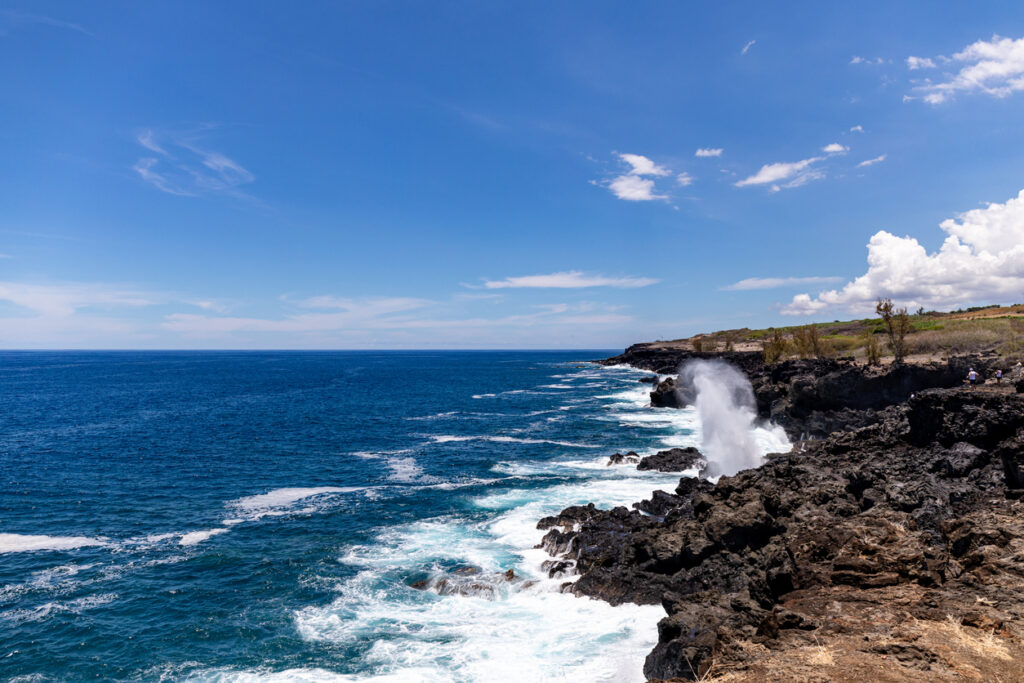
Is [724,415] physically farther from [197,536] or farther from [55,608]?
[55,608]

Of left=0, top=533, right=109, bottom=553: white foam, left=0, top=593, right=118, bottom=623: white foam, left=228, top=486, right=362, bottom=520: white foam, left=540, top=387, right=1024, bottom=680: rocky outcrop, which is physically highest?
left=540, top=387, right=1024, bottom=680: rocky outcrop

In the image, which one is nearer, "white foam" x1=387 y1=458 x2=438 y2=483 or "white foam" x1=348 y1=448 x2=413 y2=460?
"white foam" x1=387 y1=458 x2=438 y2=483

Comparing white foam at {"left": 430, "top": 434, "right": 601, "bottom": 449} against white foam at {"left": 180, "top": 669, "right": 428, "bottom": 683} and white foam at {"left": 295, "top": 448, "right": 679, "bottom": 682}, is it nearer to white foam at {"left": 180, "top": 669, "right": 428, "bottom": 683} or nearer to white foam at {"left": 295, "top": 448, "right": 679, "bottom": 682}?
white foam at {"left": 295, "top": 448, "right": 679, "bottom": 682}

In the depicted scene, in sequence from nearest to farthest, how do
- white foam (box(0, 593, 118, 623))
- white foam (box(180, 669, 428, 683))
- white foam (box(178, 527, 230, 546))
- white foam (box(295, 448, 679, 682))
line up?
white foam (box(180, 669, 428, 683)), white foam (box(295, 448, 679, 682)), white foam (box(0, 593, 118, 623)), white foam (box(178, 527, 230, 546))

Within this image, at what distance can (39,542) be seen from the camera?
91.8 ft

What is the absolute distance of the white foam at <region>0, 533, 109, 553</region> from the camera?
89.1 ft

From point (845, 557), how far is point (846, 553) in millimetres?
177

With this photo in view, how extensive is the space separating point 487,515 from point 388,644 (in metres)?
13.6

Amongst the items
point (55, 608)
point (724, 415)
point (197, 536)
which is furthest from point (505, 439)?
point (55, 608)

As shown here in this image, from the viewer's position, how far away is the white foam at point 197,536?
27.9m

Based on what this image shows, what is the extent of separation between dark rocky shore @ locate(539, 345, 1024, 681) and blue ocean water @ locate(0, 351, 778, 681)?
8.43 ft

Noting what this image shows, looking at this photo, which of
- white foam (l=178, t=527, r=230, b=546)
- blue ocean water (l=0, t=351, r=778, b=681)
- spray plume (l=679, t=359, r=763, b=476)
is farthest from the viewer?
spray plume (l=679, t=359, r=763, b=476)

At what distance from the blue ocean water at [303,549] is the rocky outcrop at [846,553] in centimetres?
275

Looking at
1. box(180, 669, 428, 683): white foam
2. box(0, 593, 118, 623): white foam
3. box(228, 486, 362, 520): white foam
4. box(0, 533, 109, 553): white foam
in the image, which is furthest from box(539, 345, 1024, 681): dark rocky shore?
box(0, 533, 109, 553): white foam
